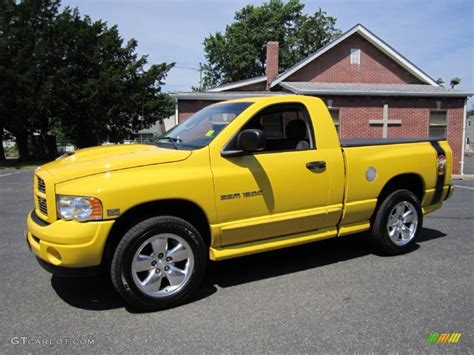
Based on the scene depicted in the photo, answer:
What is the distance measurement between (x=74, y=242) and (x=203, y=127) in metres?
1.80

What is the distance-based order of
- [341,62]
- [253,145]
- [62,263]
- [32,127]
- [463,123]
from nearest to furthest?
[62,263] → [253,145] → [463,123] → [341,62] → [32,127]

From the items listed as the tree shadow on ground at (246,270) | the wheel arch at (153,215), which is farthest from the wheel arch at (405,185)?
the wheel arch at (153,215)

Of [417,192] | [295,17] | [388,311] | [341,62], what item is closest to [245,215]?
[388,311]

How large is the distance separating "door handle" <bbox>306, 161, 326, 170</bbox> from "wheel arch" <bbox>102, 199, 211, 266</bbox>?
128 centimetres

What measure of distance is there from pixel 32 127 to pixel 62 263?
28.3 m

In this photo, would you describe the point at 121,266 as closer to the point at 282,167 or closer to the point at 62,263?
the point at 62,263

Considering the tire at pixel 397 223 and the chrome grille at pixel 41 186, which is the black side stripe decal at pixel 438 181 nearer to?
the tire at pixel 397 223

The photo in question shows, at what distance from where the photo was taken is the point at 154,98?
32.0m

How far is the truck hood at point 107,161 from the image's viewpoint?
3516 mm

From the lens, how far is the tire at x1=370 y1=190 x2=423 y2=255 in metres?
5.01

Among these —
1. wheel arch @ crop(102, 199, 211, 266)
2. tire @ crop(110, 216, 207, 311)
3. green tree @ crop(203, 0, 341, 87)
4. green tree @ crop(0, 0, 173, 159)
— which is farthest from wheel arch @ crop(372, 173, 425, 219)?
green tree @ crop(203, 0, 341, 87)

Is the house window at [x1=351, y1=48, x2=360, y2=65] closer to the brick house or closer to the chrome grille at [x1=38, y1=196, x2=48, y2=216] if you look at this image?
the brick house

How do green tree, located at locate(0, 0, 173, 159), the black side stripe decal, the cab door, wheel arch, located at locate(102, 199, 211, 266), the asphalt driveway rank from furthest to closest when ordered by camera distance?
green tree, located at locate(0, 0, 173, 159), the black side stripe decal, the cab door, wheel arch, located at locate(102, 199, 211, 266), the asphalt driveway

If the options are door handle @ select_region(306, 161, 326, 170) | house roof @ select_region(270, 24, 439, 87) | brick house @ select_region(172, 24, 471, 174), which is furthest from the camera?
house roof @ select_region(270, 24, 439, 87)
